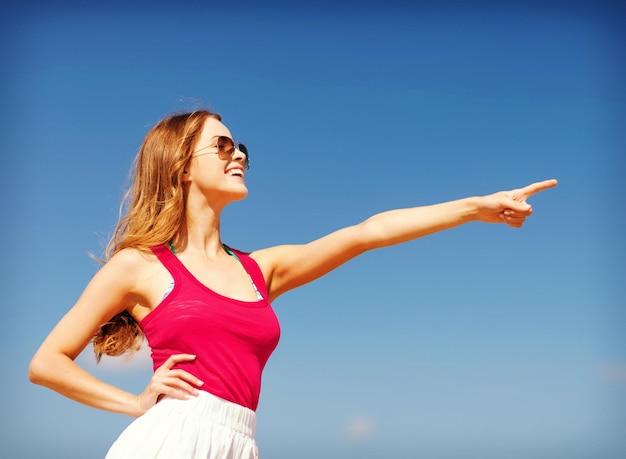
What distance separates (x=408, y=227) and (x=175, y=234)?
62.7 inches

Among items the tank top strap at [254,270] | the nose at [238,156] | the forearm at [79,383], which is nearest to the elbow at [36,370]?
the forearm at [79,383]

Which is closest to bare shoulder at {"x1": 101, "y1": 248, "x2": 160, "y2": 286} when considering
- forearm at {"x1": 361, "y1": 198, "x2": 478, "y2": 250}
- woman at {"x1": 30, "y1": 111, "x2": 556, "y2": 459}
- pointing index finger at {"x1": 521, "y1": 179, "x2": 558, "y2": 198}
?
woman at {"x1": 30, "y1": 111, "x2": 556, "y2": 459}

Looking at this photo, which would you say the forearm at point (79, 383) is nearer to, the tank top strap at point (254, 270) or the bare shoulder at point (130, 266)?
the bare shoulder at point (130, 266)

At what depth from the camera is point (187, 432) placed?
468 cm

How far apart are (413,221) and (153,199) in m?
1.78

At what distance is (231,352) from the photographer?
4887 mm

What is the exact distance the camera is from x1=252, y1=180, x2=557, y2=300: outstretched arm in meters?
5.06

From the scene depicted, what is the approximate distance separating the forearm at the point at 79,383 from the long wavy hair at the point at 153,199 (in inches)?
15.7

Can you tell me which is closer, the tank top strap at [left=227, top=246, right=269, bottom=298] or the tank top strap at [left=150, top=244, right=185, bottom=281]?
the tank top strap at [left=150, top=244, right=185, bottom=281]

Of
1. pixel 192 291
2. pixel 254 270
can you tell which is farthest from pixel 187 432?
pixel 254 270

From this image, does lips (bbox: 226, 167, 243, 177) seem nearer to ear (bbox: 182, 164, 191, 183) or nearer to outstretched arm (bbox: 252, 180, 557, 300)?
ear (bbox: 182, 164, 191, 183)

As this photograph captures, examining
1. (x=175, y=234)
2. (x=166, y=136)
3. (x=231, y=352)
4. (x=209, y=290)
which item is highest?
(x=166, y=136)

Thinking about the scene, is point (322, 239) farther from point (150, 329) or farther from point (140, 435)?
point (140, 435)

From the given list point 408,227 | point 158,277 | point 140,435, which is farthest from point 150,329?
point 408,227
